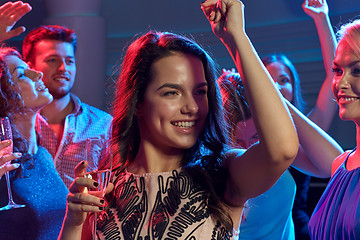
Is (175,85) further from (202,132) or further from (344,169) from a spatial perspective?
(344,169)

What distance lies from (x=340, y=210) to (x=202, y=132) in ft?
2.14

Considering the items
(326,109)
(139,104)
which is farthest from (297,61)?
(139,104)

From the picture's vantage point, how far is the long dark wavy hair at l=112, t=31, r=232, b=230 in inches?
59.8

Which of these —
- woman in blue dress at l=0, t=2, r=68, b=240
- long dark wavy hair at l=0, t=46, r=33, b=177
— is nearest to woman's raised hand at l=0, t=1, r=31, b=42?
woman in blue dress at l=0, t=2, r=68, b=240

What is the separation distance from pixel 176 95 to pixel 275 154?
412 millimetres

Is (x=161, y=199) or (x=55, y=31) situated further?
(x=55, y=31)

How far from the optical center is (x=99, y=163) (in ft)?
4.63

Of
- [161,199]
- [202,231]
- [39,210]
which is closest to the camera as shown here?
[202,231]

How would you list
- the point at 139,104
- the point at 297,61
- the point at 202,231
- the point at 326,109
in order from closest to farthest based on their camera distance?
the point at 202,231 < the point at 139,104 < the point at 326,109 < the point at 297,61

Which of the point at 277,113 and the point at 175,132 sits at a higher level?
the point at 277,113

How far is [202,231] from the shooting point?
55.6 inches

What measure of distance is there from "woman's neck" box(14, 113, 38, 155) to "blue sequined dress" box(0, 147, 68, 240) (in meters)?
0.07

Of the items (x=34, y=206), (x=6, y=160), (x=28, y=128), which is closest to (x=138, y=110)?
(x=6, y=160)

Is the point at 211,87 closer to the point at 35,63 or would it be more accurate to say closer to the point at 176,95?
the point at 176,95
